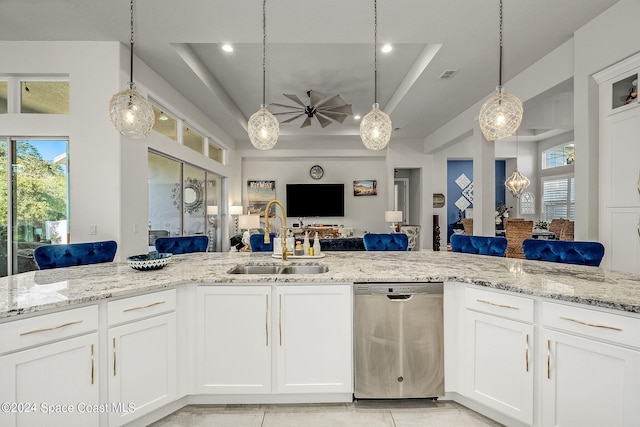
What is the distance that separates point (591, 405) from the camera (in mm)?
1360

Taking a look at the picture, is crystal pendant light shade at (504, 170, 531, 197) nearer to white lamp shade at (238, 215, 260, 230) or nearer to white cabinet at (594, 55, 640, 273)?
white cabinet at (594, 55, 640, 273)

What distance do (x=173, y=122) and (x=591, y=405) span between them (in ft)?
17.6

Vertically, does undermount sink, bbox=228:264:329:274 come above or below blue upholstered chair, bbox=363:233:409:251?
below

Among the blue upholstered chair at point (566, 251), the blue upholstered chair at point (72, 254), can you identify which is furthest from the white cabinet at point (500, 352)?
the blue upholstered chair at point (72, 254)

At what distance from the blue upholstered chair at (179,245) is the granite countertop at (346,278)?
417 millimetres

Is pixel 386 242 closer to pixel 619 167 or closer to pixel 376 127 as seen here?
pixel 376 127

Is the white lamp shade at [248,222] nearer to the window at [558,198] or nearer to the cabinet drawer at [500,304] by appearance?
the cabinet drawer at [500,304]

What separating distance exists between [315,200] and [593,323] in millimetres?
7079

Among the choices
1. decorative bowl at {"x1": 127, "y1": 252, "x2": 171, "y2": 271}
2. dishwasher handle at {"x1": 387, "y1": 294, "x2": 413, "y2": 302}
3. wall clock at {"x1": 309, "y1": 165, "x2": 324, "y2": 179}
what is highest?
wall clock at {"x1": 309, "y1": 165, "x2": 324, "y2": 179}

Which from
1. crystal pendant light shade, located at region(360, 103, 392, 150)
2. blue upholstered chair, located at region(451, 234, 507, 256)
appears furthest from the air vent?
blue upholstered chair, located at region(451, 234, 507, 256)

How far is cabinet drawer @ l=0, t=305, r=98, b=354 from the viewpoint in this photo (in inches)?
48.2

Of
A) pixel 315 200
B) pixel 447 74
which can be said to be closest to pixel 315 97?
pixel 447 74

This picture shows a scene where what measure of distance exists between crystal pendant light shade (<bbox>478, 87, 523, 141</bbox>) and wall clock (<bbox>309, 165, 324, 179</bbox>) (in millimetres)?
6206

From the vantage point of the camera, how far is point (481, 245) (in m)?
2.71
